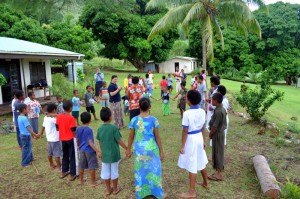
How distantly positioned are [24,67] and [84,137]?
10.5 m

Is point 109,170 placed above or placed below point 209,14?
below

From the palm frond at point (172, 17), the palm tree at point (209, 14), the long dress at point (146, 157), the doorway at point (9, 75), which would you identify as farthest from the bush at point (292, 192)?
the doorway at point (9, 75)

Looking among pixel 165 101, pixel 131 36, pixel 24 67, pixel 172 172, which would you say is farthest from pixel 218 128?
pixel 131 36

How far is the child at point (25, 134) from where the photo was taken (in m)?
5.12

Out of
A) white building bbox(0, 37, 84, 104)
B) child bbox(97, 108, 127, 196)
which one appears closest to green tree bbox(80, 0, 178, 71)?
white building bbox(0, 37, 84, 104)

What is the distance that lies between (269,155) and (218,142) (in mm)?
2554

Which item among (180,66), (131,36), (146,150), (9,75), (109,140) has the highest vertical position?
(131,36)

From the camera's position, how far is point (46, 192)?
14.8 feet

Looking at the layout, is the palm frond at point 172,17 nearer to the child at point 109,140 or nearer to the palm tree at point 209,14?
the palm tree at point 209,14

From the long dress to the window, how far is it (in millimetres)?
11640

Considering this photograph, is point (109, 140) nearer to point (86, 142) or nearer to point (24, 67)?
point (86, 142)

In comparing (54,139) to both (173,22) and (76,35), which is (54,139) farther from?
(76,35)

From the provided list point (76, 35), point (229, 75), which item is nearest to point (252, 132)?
point (76, 35)

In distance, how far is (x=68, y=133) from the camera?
4578 mm
